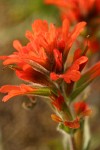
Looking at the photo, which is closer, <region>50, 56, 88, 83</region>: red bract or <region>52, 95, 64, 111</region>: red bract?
<region>50, 56, 88, 83</region>: red bract

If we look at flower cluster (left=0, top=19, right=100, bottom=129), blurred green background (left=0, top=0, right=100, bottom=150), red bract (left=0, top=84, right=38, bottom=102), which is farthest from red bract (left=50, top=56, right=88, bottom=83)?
blurred green background (left=0, top=0, right=100, bottom=150)

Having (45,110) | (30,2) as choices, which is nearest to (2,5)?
(30,2)

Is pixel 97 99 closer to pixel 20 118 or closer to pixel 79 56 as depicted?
pixel 20 118

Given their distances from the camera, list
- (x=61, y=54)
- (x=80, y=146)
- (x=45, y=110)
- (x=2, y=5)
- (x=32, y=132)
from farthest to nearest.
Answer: (x=2, y=5)
(x=45, y=110)
(x=32, y=132)
(x=80, y=146)
(x=61, y=54)

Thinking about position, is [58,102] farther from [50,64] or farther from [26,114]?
[26,114]

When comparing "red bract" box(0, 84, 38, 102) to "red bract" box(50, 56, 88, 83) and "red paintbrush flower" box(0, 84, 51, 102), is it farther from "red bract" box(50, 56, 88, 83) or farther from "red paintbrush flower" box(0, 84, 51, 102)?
"red bract" box(50, 56, 88, 83)

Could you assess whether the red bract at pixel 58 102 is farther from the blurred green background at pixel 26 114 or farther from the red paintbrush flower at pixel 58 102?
the blurred green background at pixel 26 114
